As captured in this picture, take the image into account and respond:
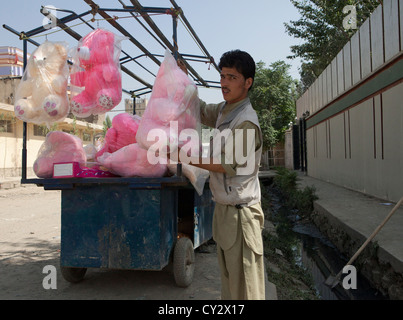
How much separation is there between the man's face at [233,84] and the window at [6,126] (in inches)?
667

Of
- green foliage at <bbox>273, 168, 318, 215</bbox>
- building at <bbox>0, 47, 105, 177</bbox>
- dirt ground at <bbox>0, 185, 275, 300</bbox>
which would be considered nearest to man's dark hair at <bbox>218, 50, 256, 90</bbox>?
dirt ground at <bbox>0, 185, 275, 300</bbox>

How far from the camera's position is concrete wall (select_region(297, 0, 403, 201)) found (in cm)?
664

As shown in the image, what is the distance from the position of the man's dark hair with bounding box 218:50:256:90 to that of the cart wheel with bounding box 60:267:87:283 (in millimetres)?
2401

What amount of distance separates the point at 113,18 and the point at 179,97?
1.16m

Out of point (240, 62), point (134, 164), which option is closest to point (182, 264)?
point (134, 164)

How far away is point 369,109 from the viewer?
8.23m

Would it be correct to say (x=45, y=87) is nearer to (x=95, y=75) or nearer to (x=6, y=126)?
(x=95, y=75)

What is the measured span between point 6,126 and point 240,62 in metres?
17.4

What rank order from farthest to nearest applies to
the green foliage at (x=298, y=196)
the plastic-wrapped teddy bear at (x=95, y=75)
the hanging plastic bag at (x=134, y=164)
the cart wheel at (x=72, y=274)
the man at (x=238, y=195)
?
1. the green foliage at (x=298, y=196)
2. the cart wheel at (x=72, y=274)
3. the plastic-wrapped teddy bear at (x=95, y=75)
4. the hanging plastic bag at (x=134, y=164)
5. the man at (x=238, y=195)

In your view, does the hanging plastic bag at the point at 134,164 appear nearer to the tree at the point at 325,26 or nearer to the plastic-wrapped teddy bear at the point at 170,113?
the plastic-wrapped teddy bear at the point at 170,113

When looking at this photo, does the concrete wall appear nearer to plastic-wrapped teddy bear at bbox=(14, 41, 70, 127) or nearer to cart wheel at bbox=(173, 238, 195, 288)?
cart wheel at bbox=(173, 238, 195, 288)

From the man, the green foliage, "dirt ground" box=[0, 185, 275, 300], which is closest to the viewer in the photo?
the man

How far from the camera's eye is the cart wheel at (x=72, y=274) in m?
3.23

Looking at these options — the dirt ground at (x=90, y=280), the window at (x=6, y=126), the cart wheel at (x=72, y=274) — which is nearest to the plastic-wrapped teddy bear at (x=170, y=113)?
the dirt ground at (x=90, y=280)
